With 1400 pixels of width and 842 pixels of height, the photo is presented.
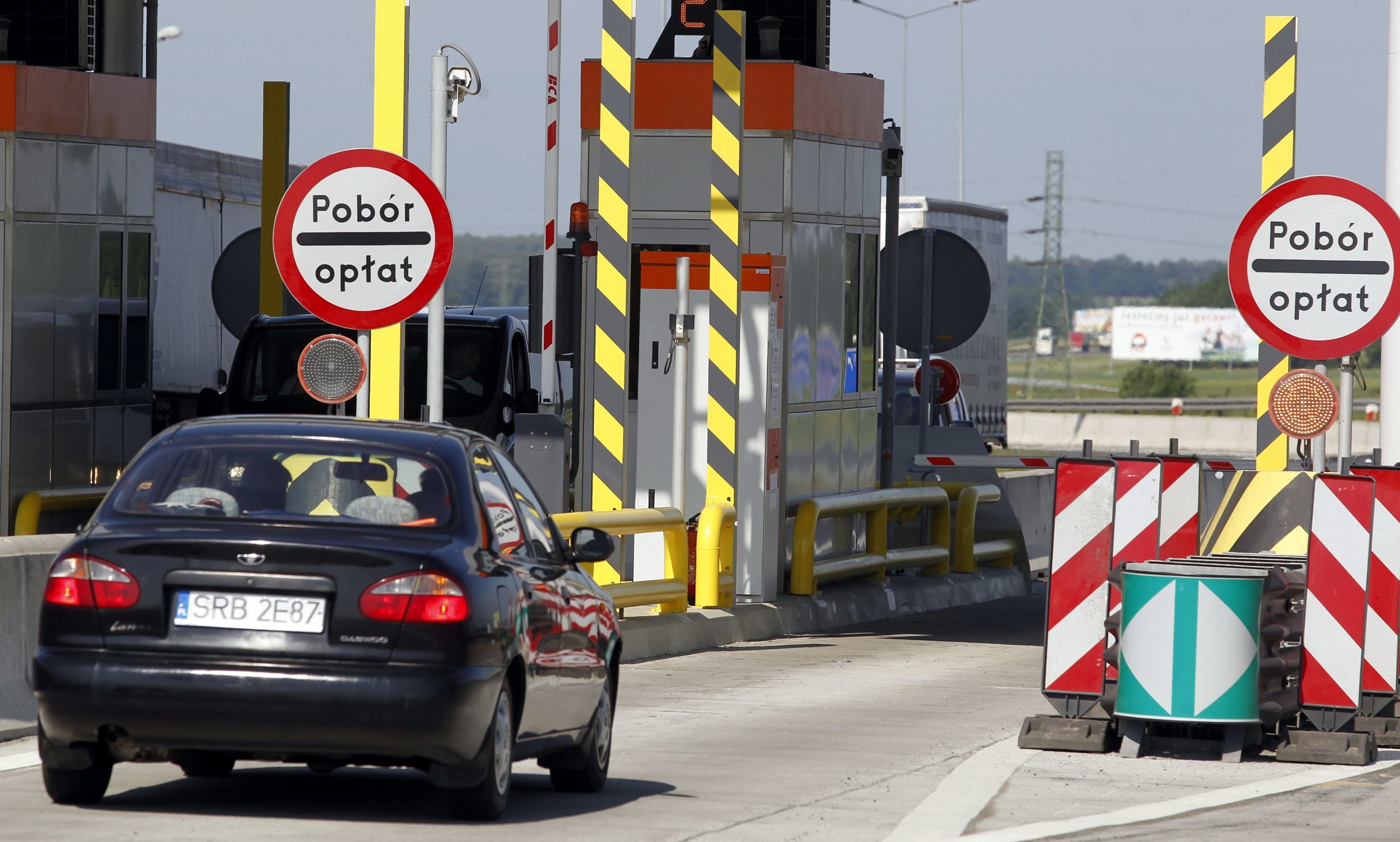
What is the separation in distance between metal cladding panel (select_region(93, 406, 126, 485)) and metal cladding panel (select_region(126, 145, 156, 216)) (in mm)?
1453

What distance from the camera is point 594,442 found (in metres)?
16.0

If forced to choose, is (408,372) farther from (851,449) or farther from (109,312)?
(851,449)

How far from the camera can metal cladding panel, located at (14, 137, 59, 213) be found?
616 inches

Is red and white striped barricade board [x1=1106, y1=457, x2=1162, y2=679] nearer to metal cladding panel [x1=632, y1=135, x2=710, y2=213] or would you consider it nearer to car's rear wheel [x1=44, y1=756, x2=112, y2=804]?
car's rear wheel [x1=44, y1=756, x2=112, y2=804]

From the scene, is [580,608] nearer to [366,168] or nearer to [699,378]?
[366,168]

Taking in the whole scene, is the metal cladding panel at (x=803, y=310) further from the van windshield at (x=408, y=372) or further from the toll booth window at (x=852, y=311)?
the van windshield at (x=408, y=372)

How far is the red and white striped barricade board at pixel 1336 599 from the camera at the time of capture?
1048 centimetres

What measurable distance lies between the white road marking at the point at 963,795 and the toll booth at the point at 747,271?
579 cm

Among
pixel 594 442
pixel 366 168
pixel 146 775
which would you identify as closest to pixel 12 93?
pixel 594 442

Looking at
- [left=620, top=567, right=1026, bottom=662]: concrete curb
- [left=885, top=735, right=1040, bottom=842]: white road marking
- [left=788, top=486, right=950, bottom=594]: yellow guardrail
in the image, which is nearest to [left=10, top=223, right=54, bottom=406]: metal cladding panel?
[left=620, top=567, right=1026, bottom=662]: concrete curb

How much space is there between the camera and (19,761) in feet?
31.2

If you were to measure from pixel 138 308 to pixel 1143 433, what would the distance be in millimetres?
54462

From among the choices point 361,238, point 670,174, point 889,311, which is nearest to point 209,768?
point 361,238

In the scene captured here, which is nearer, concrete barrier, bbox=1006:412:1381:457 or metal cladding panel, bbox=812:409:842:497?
metal cladding panel, bbox=812:409:842:497
